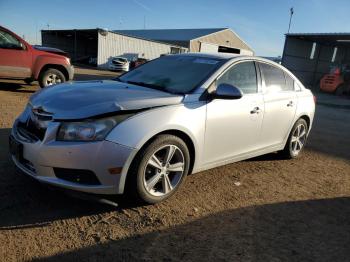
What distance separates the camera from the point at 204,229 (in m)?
3.45

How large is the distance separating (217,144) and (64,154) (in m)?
1.83

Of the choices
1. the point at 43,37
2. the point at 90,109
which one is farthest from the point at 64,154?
the point at 43,37

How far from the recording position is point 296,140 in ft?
20.0

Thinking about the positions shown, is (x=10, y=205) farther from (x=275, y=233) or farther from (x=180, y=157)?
(x=275, y=233)

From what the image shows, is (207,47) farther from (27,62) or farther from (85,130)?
(85,130)

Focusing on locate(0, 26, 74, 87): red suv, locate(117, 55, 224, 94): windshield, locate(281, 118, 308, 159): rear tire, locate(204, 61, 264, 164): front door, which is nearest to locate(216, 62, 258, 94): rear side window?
locate(204, 61, 264, 164): front door

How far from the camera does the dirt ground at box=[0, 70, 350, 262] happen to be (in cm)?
299

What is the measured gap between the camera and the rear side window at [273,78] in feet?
16.7

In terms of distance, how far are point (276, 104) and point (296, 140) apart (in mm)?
1230

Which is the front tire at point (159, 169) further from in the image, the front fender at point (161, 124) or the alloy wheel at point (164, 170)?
the front fender at point (161, 124)

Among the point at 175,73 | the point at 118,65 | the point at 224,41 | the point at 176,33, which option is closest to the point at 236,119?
the point at 175,73

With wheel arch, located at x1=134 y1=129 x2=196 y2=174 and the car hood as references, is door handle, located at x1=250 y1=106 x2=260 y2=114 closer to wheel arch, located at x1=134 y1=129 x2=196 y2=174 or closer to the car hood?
wheel arch, located at x1=134 y1=129 x2=196 y2=174

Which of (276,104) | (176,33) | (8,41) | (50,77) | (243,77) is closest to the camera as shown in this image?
(243,77)

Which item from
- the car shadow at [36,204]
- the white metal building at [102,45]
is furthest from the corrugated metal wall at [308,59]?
the car shadow at [36,204]
